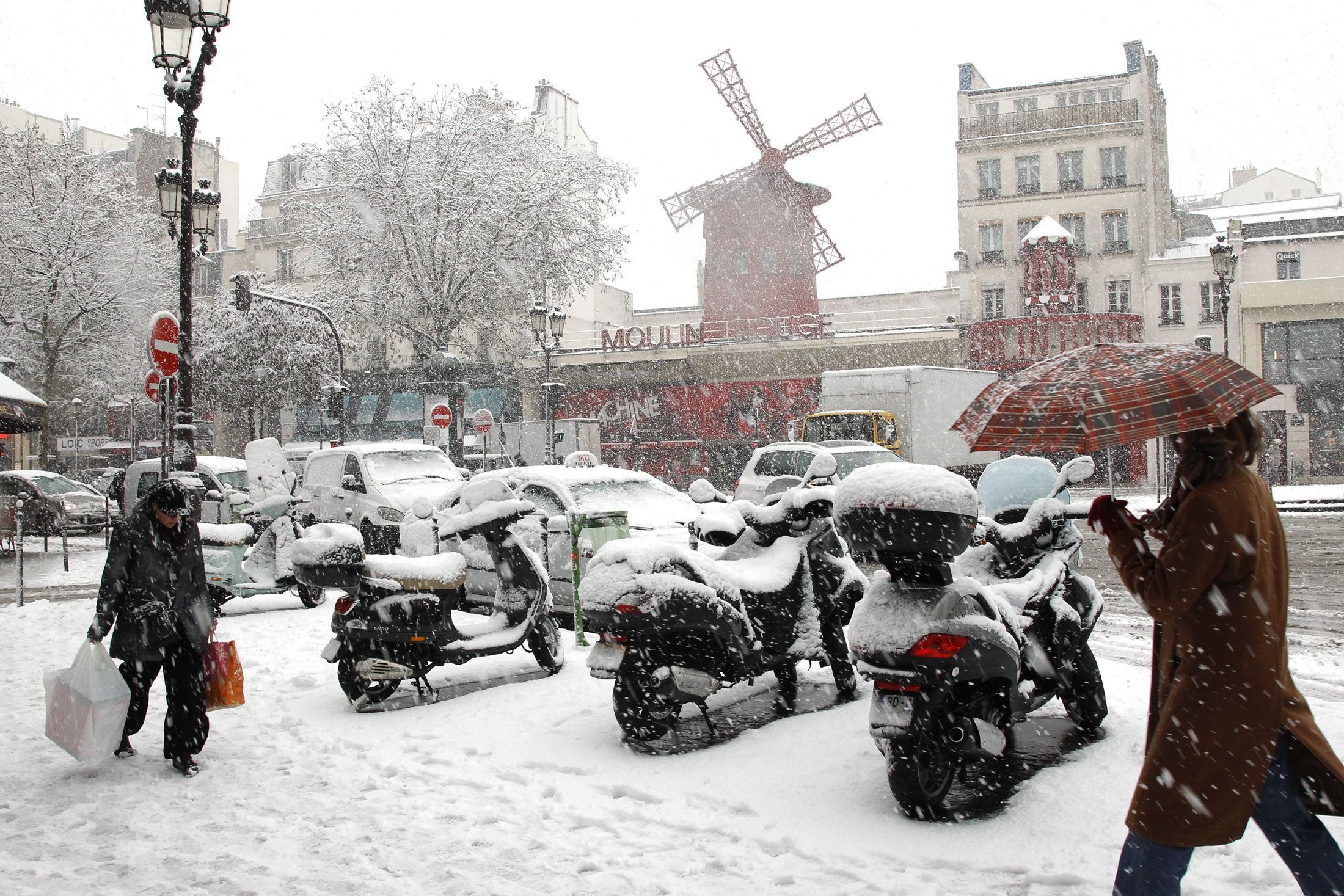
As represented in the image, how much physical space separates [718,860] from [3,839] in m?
3.08

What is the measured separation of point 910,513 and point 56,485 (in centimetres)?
→ 2391

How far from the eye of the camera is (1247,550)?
109 inches

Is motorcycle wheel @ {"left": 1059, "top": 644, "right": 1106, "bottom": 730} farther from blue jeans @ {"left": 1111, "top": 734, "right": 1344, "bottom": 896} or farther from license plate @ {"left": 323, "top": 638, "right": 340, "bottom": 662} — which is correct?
Answer: license plate @ {"left": 323, "top": 638, "right": 340, "bottom": 662}

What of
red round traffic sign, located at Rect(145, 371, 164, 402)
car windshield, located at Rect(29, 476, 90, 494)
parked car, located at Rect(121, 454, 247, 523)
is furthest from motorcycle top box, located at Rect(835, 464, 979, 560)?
car windshield, located at Rect(29, 476, 90, 494)

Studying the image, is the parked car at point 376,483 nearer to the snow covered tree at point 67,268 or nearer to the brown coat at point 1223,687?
the brown coat at point 1223,687

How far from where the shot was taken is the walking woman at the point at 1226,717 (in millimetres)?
2740

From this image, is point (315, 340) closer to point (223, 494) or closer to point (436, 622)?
point (223, 494)

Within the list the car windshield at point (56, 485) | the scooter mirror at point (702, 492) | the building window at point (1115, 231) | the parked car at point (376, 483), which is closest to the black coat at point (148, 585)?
the scooter mirror at point (702, 492)

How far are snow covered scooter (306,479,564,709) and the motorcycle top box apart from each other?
3.16 m

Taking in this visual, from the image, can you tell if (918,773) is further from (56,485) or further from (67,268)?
(67,268)

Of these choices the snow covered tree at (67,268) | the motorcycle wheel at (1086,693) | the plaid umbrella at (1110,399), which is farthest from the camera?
the snow covered tree at (67,268)

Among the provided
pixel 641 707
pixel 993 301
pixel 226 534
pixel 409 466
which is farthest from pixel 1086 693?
pixel 993 301

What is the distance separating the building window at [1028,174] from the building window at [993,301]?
12.6 ft

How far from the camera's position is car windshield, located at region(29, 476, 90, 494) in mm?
22875
